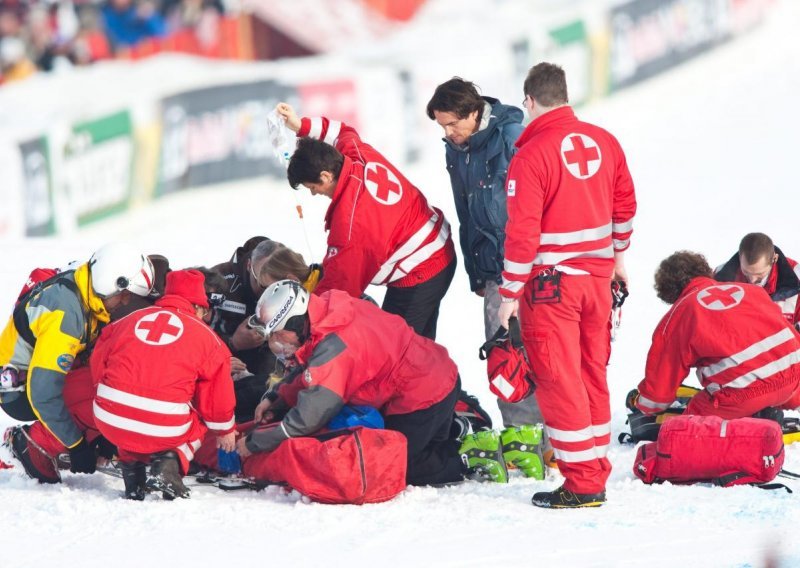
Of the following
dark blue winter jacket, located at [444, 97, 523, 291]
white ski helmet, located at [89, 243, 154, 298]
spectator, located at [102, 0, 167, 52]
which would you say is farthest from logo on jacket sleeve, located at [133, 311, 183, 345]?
spectator, located at [102, 0, 167, 52]

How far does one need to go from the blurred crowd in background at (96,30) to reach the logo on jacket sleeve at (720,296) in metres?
7.00

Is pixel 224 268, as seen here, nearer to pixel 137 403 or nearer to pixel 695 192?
pixel 137 403

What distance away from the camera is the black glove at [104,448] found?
541 cm

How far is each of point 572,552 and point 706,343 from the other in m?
1.59

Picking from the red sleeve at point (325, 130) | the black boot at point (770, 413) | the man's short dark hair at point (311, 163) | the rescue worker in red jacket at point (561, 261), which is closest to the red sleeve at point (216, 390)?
the man's short dark hair at point (311, 163)

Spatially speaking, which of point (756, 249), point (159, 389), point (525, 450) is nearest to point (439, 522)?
point (525, 450)

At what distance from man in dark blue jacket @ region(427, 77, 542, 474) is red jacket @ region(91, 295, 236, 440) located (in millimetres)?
1350

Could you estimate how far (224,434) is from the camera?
17.3 feet

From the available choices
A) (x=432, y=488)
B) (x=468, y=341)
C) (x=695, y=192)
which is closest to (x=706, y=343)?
(x=432, y=488)

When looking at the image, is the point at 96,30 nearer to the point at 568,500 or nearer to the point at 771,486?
the point at 568,500

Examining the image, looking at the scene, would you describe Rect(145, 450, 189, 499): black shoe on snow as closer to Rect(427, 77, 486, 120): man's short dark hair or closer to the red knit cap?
the red knit cap

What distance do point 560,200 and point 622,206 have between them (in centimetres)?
39

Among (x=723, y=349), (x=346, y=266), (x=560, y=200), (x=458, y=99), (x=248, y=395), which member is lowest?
(x=248, y=395)

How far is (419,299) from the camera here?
598cm
